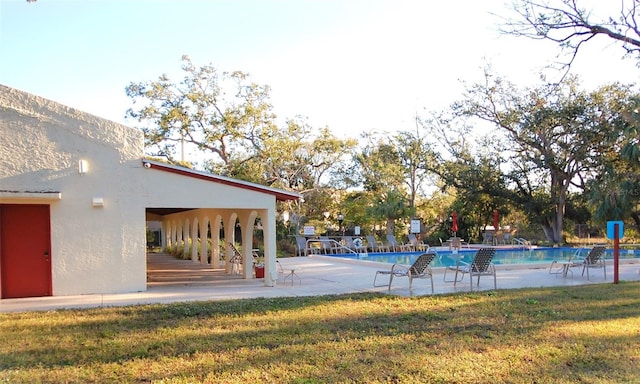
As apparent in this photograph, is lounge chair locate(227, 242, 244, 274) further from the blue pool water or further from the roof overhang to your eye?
the blue pool water

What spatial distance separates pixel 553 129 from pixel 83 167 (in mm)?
27702

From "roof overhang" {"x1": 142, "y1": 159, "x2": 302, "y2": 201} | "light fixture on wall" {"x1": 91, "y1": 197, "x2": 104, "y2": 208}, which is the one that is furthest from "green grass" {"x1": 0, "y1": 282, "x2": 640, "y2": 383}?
"roof overhang" {"x1": 142, "y1": 159, "x2": 302, "y2": 201}

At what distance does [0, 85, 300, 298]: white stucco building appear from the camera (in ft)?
36.0

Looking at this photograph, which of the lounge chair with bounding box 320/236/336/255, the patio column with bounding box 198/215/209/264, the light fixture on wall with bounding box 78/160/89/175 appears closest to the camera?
the light fixture on wall with bounding box 78/160/89/175

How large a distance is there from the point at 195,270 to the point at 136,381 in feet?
41.0

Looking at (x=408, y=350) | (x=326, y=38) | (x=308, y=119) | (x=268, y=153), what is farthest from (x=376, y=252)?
(x=408, y=350)

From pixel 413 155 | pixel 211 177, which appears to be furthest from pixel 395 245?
pixel 211 177

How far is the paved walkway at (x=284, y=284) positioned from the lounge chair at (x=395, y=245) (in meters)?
8.16

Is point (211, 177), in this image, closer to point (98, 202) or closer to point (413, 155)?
point (98, 202)

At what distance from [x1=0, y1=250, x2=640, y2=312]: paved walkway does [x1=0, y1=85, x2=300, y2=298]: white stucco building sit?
0.52 meters

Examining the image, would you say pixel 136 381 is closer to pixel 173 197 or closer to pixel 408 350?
pixel 408 350

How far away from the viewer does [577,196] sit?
3344 cm

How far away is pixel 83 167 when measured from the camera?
1129 centimetres

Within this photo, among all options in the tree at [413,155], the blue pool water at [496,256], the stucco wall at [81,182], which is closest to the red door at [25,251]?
the stucco wall at [81,182]
